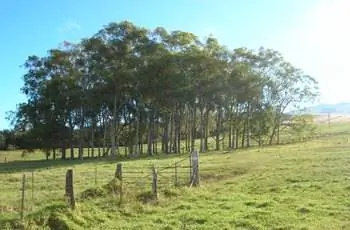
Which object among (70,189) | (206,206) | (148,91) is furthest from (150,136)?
(70,189)

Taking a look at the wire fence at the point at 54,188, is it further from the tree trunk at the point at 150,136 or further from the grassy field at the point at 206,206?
the tree trunk at the point at 150,136

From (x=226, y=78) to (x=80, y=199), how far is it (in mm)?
60660

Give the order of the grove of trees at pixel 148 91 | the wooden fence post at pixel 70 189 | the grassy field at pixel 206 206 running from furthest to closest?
1. the grove of trees at pixel 148 91
2. the wooden fence post at pixel 70 189
3. the grassy field at pixel 206 206

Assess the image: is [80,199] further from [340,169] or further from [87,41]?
[87,41]

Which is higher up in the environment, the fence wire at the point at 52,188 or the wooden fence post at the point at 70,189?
the wooden fence post at the point at 70,189

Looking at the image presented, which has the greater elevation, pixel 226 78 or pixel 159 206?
pixel 226 78

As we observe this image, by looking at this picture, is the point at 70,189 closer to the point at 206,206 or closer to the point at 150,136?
the point at 206,206

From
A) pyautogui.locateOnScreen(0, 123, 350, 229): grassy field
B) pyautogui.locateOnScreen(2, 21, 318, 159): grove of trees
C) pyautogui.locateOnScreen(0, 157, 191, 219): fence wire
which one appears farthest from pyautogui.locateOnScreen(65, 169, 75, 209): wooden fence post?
pyautogui.locateOnScreen(2, 21, 318, 159): grove of trees

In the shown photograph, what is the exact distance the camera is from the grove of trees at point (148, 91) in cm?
7344

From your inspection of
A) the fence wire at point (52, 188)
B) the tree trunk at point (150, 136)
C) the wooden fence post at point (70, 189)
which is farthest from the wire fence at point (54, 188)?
the tree trunk at point (150, 136)

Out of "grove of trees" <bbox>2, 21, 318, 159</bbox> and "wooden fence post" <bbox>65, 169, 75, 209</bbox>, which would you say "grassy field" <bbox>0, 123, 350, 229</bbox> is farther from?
"grove of trees" <bbox>2, 21, 318, 159</bbox>

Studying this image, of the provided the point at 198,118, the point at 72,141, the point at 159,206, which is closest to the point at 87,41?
the point at 72,141

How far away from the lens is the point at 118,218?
792 inches

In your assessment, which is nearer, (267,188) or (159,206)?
(159,206)
